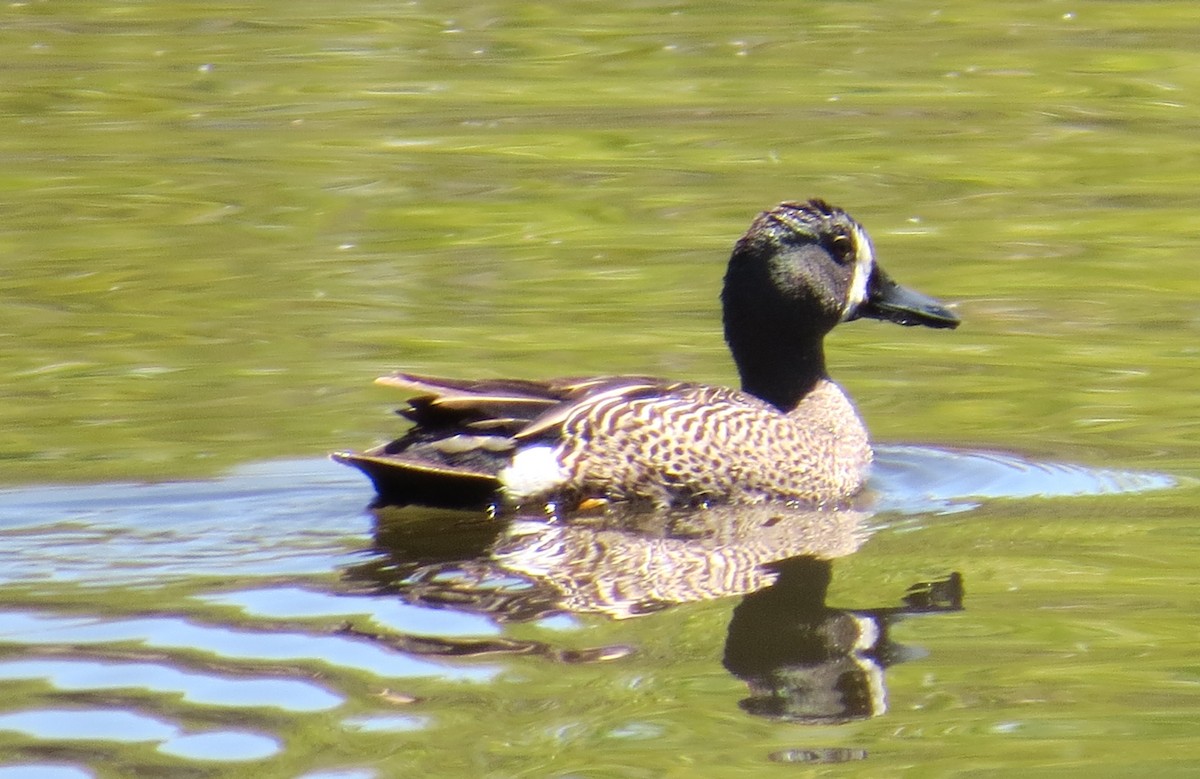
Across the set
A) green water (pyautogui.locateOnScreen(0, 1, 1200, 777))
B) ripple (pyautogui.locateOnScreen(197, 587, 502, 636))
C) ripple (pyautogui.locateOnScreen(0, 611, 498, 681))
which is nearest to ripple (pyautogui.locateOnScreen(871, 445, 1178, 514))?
green water (pyautogui.locateOnScreen(0, 1, 1200, 777))

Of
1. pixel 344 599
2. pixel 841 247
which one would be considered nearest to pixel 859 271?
pixel 841 247

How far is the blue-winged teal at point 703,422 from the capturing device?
24.1 ft

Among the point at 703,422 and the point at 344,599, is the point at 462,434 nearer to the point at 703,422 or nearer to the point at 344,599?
the point at 703,422

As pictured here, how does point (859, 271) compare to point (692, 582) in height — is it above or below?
above

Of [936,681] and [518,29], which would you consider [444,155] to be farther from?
[936,681]

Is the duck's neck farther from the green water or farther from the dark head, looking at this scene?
the green water

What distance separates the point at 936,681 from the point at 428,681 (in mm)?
1277

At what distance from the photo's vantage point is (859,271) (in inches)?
336

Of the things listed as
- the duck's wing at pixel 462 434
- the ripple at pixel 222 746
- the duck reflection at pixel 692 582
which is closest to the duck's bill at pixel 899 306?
the duck reflection at pixel 692 582

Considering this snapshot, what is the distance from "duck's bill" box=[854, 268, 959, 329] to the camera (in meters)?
8.61

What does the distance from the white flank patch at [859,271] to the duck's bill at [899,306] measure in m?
0.04

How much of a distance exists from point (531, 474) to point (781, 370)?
1.46m

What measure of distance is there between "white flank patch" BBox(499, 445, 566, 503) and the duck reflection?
4.0 inches

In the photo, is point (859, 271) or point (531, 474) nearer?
point (531, 474)
